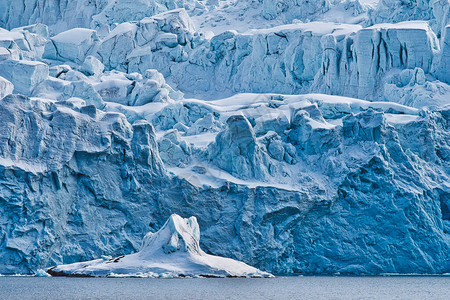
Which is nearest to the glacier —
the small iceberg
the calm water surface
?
the small iceberg

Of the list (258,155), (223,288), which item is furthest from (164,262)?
(258,155)

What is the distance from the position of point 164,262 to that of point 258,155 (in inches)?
347

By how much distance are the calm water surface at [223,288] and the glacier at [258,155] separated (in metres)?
1.85

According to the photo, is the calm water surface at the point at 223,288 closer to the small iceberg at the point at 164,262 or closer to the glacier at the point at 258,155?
the small iceberg at the point at 164,262

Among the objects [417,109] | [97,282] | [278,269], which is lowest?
[278,269]

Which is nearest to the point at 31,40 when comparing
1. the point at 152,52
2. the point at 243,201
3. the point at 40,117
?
the point at 152,52

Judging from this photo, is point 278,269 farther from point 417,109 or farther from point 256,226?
point 417,109

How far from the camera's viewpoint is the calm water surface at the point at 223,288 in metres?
27.9

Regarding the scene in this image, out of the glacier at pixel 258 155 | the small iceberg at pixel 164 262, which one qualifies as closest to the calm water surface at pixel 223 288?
the small iceberg at pixel 164 262

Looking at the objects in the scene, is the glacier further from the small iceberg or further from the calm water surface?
the calm water surface

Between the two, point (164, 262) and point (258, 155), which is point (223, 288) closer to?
point (164, 262)

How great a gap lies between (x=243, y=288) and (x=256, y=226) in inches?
255

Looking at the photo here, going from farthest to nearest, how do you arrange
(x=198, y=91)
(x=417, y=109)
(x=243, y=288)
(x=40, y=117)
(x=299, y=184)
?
(x=198, y=91) → (x=417, y=109) → (x=299, y=184) → (x=40, y=117) → (x=243, y=288)

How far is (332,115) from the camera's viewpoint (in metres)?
44.7
